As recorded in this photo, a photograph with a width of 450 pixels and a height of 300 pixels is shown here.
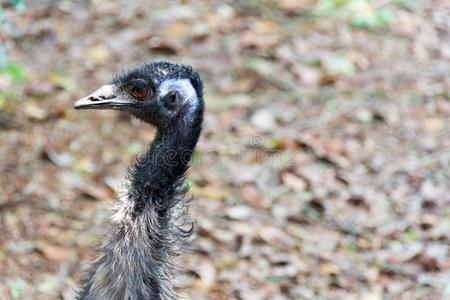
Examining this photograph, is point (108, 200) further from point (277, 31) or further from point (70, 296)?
point (277, 31)

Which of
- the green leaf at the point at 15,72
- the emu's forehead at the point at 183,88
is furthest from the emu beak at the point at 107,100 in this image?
the green leaf at the point at 15,72

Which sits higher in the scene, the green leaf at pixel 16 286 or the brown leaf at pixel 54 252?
the green leaf at pixel 16 286

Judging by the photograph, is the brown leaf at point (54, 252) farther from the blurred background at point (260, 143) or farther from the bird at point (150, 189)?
the bird at point (150, 189)

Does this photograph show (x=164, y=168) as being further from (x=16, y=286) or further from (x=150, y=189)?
(x=16, y=286)

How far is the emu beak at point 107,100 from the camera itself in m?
3.90

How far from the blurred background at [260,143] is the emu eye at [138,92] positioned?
1168 millimetres

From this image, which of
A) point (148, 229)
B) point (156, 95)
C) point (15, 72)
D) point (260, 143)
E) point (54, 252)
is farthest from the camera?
point (260, 143)

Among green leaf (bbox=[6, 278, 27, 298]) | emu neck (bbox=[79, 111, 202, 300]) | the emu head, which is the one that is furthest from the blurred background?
the emu head

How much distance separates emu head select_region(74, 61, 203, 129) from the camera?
12.7ft

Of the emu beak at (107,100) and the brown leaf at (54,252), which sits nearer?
the emu beak at (107,100)

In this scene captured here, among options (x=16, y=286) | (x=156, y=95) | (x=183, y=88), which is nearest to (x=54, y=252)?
(x=16, y=286)

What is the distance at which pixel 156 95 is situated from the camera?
3.92 m

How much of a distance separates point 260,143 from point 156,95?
281 centimetres

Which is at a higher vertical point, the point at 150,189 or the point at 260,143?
the point at 150,189
